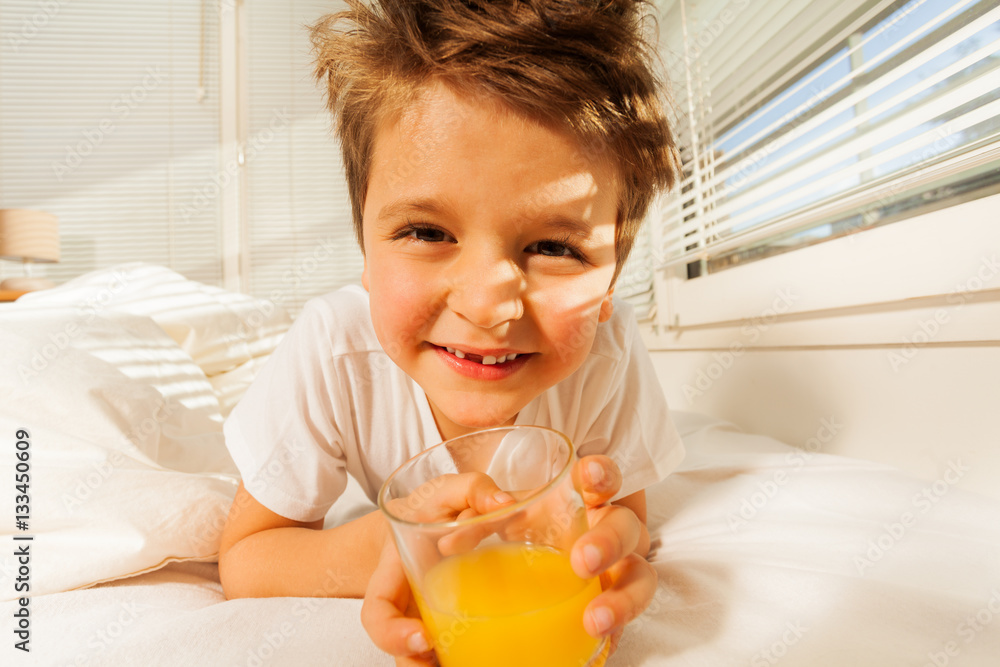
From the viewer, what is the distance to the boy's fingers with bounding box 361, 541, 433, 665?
0.41 metres

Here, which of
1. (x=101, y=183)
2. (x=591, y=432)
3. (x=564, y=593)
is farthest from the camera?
(x=101, y=183)

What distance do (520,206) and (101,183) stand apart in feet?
11.5

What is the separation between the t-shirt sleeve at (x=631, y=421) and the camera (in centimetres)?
86

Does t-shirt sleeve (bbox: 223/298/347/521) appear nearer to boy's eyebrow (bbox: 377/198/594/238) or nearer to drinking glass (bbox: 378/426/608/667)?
boy's eyebrow (bbox: 377/198/594/238)

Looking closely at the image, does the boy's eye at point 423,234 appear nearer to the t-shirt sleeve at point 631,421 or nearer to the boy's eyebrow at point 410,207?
the boy's eyebrow at point 410,207

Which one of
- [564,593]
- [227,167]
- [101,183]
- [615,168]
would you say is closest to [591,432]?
[615,168]

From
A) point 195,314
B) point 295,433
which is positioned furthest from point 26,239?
point 295,433

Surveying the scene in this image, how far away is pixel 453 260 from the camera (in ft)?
1.95

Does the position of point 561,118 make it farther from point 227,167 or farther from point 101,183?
point 101,183

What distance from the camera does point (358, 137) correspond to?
29.5 inches

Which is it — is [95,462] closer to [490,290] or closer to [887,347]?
[490,290]

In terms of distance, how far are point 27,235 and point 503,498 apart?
3228mm
